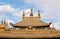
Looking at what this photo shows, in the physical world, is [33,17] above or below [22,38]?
above

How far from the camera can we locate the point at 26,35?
17234 mm

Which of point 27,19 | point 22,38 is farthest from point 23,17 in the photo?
point 22,38

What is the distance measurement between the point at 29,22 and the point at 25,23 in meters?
0.70

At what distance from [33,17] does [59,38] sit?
1285 centimetres

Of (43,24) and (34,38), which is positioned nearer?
(34,38)

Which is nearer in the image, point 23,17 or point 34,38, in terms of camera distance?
point 34,38

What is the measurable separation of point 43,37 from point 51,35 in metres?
0.84

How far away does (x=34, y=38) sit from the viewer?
681 inches

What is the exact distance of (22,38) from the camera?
56.9 ft

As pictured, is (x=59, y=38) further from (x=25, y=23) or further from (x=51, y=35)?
(x=25, y=23)

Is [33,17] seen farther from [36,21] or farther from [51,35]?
[51,35]

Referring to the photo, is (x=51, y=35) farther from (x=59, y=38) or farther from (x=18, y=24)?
(x=18, y=24)

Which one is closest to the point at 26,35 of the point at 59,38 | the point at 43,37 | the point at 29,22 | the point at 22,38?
the point at 22,38

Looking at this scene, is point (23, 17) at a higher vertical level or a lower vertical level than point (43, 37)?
higher
